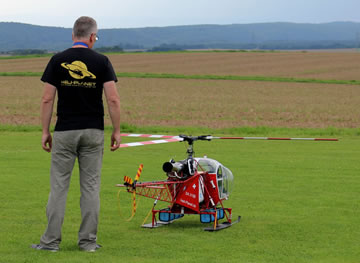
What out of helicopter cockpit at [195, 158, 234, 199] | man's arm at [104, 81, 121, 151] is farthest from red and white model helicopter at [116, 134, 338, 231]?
man's arm at [104, 81, 121, 151]

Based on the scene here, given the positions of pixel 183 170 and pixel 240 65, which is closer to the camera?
pixel 183 170

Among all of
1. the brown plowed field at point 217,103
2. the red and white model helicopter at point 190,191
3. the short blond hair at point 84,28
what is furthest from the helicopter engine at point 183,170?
the brown plowed field at point 217,103

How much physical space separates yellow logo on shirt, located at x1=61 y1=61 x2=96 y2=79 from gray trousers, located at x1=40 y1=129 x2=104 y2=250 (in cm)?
52

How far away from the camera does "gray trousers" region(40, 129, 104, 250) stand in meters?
6.46

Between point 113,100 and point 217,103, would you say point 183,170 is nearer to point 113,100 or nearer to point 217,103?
point 113,100

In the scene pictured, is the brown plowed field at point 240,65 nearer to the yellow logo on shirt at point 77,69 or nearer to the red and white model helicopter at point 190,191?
the red and white model helicopter at point 190,191

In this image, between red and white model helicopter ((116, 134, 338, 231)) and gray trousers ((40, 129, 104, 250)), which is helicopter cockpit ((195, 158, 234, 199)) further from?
gray trousers ((40, 129, 104, 250))

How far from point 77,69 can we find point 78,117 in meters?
0.45

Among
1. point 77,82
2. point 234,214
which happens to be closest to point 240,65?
point 234,214

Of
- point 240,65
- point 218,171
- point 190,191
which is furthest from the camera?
point 240,65

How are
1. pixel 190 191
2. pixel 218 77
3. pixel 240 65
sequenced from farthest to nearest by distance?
pixel 240 65 < pixel 218 77 < pixel 190 191

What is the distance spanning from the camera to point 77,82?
252 inches

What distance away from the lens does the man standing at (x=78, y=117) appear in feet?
21.0

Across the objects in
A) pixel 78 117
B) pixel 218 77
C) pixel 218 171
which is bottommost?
pixel 218 77
